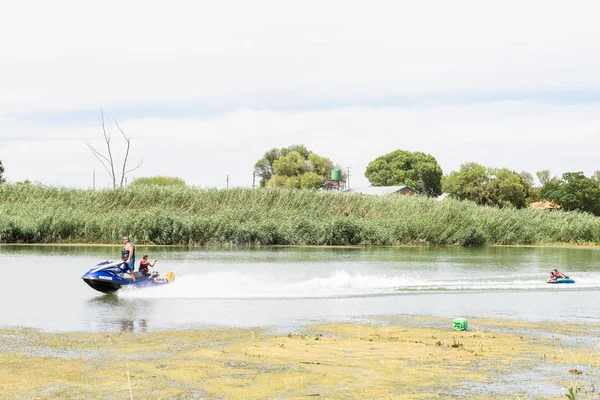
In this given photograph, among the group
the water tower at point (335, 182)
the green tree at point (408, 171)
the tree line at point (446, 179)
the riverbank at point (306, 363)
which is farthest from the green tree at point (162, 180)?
the riverbank at point (306, 363)

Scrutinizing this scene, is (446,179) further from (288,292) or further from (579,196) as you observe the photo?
(288,292)

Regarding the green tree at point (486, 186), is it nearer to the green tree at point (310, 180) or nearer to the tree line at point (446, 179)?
the tree line at point (446, 179)

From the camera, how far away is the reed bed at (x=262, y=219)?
6328cm

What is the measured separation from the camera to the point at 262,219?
66.8 meters

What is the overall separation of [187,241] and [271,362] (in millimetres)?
47445

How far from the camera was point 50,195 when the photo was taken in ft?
239

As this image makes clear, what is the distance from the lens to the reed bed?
63.3 meters

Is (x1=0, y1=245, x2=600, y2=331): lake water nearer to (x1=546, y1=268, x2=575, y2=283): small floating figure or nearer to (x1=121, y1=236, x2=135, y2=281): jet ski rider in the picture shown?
(x1=546, y1=268, x2=575, y2=283): small floating figure

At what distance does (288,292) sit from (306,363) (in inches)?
558

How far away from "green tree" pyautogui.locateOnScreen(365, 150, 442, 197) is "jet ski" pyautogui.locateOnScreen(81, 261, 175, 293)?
382ft

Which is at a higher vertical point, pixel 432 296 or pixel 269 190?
pixel 269 190

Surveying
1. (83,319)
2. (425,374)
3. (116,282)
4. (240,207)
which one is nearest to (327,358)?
(425,374)

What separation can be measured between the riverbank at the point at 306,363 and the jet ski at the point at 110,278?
8.13 m

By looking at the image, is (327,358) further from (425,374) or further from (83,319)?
(83,319)
